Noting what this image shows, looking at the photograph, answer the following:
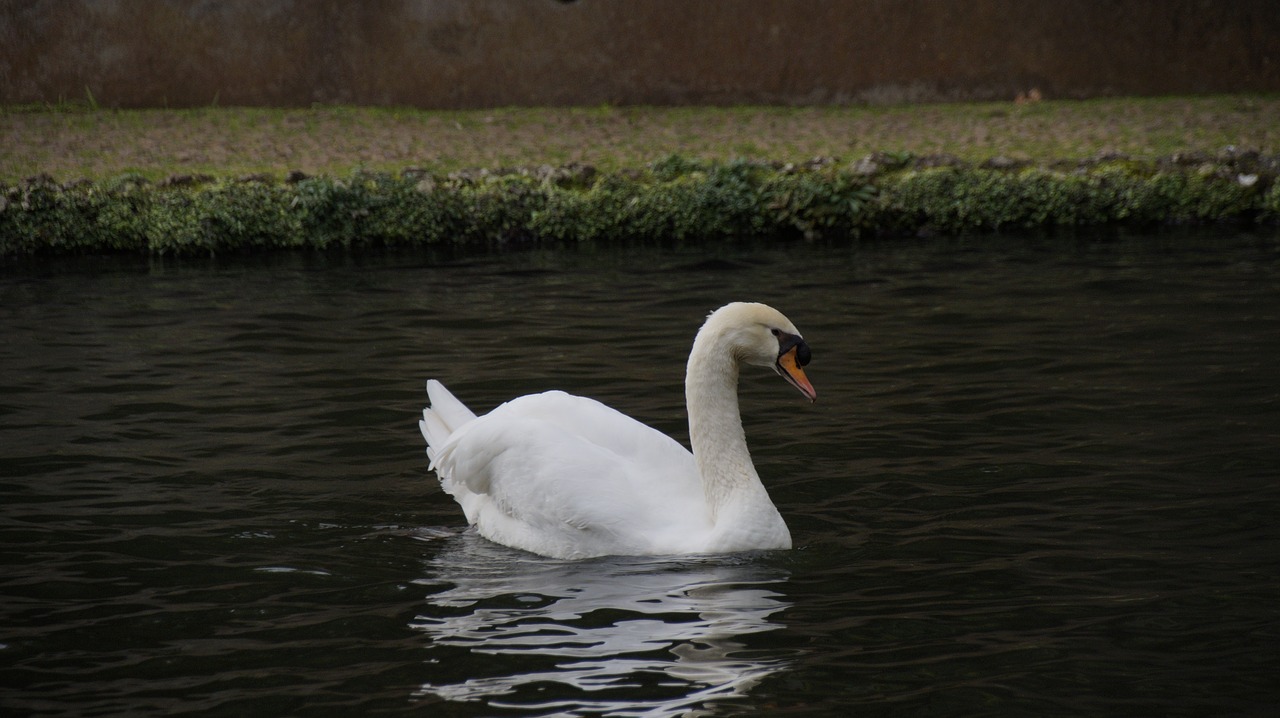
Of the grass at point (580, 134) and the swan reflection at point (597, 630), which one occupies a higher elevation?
the grass at point (580, 134)

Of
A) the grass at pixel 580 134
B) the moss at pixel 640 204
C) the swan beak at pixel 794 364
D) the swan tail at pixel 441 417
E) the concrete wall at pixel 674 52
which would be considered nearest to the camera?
the swan beak at pixel 794 364

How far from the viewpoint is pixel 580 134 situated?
15.1 meters

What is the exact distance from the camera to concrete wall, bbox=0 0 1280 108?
16266mm

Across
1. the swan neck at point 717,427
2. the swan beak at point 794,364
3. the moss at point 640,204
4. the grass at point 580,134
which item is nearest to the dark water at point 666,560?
the swan neck at point 717,427

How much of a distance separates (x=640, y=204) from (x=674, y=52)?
448cm

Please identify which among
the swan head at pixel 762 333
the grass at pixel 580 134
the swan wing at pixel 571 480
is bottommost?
the swan wing at pixel 571 480

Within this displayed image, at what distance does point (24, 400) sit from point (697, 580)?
4.37 m

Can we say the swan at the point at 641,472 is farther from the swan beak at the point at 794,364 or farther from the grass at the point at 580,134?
the grass at the point at 580,134

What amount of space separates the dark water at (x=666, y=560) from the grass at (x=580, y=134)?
12.0ft

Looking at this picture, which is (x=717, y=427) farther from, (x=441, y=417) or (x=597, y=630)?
(x=441, y=417)

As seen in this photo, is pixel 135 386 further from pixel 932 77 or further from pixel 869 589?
pixel 932 77

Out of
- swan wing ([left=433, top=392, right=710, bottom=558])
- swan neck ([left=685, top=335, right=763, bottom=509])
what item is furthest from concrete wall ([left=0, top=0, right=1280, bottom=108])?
swan neck ([left=685, top=335, right=763, bottom=509])

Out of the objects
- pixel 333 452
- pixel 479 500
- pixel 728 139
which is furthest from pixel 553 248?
pixel 479 500

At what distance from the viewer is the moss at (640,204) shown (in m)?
12.3
